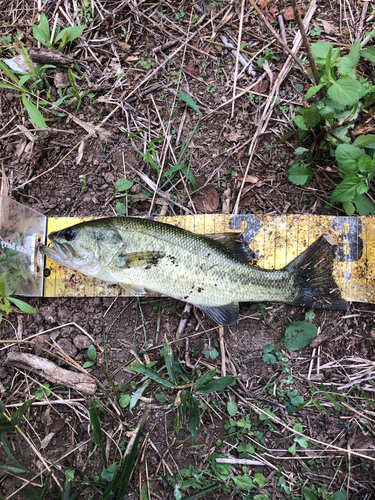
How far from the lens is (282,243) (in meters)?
4.04

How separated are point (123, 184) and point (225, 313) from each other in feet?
6.64

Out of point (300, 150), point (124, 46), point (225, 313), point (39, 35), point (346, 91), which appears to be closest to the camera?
point (346, 91)

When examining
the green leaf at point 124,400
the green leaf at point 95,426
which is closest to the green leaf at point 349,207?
the green leaf at point 124,400

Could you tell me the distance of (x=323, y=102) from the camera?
379 cm

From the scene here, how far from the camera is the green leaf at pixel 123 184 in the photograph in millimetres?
4242

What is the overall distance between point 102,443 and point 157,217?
257 cm

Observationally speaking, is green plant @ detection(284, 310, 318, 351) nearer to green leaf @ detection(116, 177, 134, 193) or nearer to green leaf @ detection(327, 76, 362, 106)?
green leaf @ detection(327, 76, 362, 106)

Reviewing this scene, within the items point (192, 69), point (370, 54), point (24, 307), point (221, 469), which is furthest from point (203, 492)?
point (370, 54)

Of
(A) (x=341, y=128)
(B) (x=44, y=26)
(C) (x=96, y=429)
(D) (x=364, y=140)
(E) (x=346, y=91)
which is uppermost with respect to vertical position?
(B) (x=44, y=26)

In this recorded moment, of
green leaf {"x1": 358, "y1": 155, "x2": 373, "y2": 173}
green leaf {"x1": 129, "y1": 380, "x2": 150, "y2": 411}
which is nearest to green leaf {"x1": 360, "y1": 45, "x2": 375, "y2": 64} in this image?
green leaf {"x1": 358, "y1": 155, "x2": 373, "y2": 173}

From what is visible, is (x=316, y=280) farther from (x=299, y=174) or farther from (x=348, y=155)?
(x=348, y=155)

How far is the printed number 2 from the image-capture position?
398 cm

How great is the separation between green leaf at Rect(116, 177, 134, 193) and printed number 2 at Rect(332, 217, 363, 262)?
2529 mm

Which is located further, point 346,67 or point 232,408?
point 232,408
